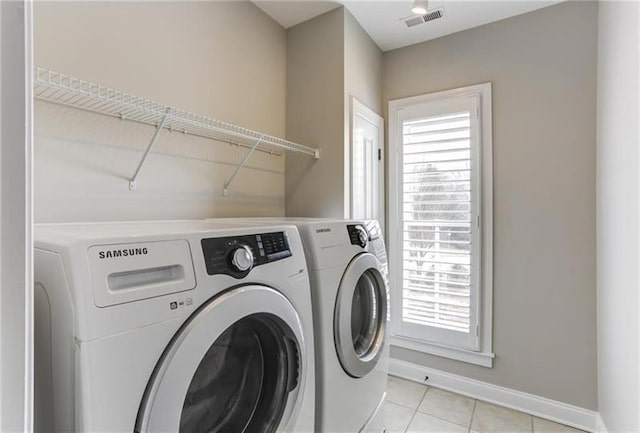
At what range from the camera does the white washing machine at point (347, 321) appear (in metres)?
1.15

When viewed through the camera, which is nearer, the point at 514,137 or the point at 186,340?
the point at 186,340

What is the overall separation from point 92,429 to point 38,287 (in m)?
0.28

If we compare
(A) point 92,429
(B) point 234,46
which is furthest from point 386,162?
(A) point 92,429

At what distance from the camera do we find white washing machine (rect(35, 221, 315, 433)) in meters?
0.56

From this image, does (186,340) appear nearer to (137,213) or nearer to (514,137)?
(137,213)

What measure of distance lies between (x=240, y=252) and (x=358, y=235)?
71cm

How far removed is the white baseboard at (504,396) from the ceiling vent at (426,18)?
2.36 m

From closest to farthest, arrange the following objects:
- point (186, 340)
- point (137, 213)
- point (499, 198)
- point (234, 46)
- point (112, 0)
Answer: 1. point (186, 340)
2. point (112, 0)
3. point (137, 213)
4. point (234, 46)
5. point (499, 198)

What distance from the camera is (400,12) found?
6.72ft

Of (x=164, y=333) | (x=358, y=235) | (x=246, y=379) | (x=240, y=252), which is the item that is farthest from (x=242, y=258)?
(x=358, y=235)
